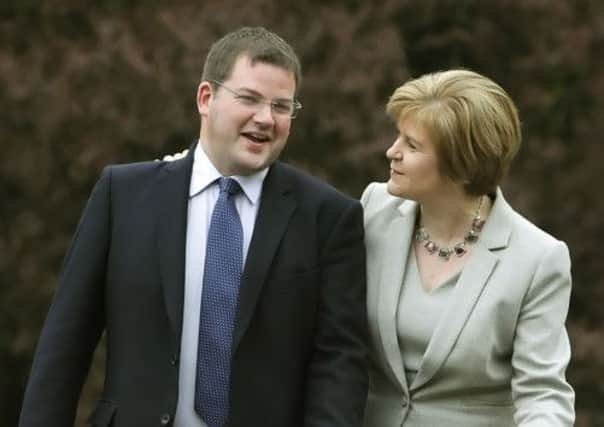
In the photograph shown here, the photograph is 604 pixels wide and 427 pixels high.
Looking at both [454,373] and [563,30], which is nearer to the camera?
[454,373]

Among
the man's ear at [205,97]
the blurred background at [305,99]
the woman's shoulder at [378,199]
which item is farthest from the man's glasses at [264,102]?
the blurred background at [305,99]

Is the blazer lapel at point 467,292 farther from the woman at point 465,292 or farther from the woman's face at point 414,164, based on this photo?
the woman's face at point 414,164

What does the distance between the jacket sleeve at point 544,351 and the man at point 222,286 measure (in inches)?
18.5

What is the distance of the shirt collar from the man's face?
0.18 ft

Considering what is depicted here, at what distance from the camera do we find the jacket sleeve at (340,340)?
5.82 meters

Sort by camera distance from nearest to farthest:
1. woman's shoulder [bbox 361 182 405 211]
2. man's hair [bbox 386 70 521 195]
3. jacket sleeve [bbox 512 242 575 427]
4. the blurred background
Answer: jacket sleeve [bbox 512 242 575 427] < man's hair [bbox 386 70 521 195] < woman's shoulder [bbox 361 182 405 211] < the blurred background

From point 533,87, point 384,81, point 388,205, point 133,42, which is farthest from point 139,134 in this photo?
point 388,205

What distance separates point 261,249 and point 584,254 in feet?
22.8

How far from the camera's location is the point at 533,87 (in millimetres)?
12758

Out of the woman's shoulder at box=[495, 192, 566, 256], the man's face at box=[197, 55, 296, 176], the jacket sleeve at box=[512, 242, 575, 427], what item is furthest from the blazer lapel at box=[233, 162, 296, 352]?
the jacket sleeve at box=[512, 242, 575, 427]

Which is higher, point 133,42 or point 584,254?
point 133,42

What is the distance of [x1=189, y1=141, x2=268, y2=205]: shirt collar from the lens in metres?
5.93

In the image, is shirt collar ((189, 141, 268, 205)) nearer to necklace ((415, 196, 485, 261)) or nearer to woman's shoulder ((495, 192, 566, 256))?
necklace ((415, 196, 485, 261))

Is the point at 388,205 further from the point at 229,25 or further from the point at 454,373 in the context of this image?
the point at 229,25
